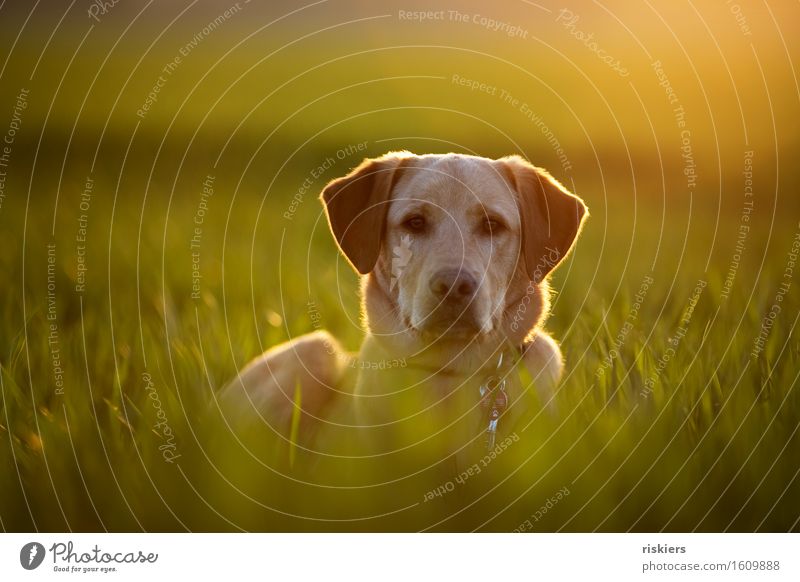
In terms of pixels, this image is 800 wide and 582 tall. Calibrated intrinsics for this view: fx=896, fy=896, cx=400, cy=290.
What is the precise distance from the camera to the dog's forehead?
17.2 ft

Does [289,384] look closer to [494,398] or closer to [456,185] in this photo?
[494,398]

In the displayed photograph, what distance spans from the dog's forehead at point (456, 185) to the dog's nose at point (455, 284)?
0.56 metres

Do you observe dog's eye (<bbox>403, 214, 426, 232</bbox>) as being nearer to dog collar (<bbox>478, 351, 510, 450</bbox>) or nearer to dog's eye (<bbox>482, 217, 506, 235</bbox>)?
dog's eye (<bbox>482, 217, 506, 235</bbox>)

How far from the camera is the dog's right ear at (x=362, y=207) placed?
5.29m

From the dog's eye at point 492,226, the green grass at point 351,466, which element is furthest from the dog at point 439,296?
the green grass at point 351,466

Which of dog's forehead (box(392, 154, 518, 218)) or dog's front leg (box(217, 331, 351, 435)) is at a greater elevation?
dog's forehead (box(392, 154, 518, 218))

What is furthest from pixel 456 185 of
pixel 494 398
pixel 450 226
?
pixel 494 398

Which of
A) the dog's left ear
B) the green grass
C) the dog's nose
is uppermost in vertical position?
the dog's left ear

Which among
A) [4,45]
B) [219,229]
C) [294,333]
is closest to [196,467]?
[294,333]

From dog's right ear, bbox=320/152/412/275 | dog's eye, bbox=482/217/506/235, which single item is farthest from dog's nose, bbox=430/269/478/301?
dog's right ear, bbox=320/152/412/275

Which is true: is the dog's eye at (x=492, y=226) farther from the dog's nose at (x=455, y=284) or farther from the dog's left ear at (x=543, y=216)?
the dog's nose at (x=455, y=284)

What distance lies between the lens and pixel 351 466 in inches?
174

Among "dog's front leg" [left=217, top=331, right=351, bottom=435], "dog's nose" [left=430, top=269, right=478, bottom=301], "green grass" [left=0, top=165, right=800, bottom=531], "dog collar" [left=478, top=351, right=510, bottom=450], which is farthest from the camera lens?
"dog's front leg" [left=217, top=331, right=351, bottom=435]

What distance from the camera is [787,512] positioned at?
470 centimetres
